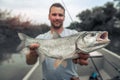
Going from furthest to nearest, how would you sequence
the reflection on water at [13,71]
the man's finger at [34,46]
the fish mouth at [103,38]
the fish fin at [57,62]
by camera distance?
the reflection on water at [13,71] → the man's finger at [34,46] → the fish fin at [57,62] → the fish mouth at [103,38]

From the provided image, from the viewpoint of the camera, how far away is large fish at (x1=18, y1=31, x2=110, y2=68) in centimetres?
282

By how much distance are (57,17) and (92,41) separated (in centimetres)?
61

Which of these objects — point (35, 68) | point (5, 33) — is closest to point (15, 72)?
point (35, 68)

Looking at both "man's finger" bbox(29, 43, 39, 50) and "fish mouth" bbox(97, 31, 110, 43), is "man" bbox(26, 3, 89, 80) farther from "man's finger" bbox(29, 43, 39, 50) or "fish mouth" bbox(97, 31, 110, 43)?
"fish mouth" bbox(97, 31, 110, 43)

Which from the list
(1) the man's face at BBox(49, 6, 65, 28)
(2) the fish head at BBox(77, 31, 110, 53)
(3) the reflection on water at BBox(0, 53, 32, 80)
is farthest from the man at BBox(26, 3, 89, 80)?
(3) the reflection on water at BBox(0, 53, 32, 80)

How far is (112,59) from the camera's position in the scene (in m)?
7.44

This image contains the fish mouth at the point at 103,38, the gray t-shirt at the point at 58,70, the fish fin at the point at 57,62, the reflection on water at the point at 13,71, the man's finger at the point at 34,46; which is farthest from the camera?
the reflection on water at the point at 13,71

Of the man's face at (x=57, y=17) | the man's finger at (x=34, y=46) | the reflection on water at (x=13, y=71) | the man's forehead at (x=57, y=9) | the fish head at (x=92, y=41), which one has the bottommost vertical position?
the reflection on water at (x=13, y=71)

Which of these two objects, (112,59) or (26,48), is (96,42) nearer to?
(26,48)

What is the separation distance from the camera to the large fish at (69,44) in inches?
111

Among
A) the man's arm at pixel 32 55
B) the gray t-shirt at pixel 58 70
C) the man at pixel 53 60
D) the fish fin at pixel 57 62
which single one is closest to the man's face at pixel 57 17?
the man at pixel 53 60

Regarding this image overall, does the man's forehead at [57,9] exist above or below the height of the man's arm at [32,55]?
above

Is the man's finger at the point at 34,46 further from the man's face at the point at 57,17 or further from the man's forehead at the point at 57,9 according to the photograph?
the man's forehead at the point at 57,9

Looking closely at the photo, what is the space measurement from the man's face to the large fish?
0.79 ft
